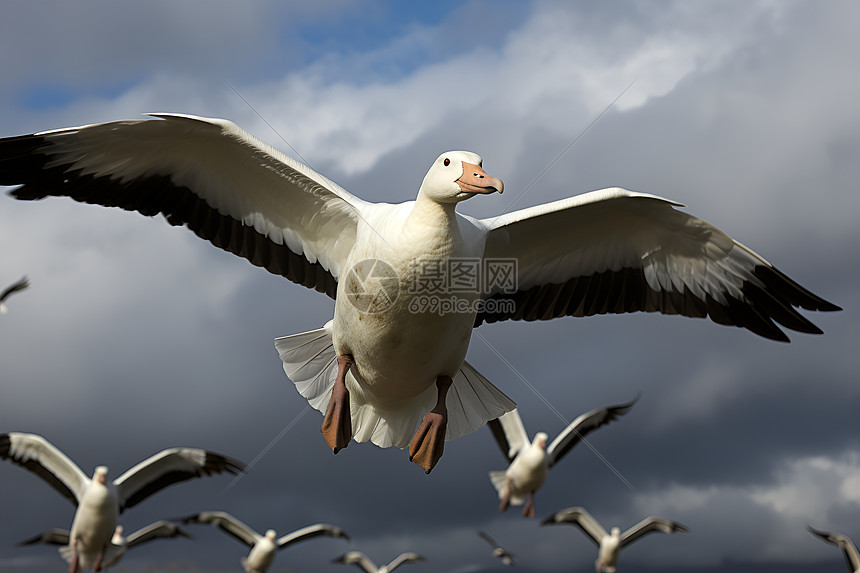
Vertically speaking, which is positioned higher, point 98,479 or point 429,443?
point 429,443

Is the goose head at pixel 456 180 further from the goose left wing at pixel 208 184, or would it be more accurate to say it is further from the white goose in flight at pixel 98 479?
the white goose in flight at pixel 98 479

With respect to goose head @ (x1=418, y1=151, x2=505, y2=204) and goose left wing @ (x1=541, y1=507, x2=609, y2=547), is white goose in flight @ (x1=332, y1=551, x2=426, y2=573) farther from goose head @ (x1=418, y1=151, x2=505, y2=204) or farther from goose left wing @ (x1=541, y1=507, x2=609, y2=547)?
goose head @ (x1=418, y1=151, x2=505, y2=204)

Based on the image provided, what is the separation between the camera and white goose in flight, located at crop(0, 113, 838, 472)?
4.64m

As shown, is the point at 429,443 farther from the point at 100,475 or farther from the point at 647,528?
the point at 647,528

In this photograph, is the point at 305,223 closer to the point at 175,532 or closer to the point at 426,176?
the point at 426,176

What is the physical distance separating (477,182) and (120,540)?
15943 mm

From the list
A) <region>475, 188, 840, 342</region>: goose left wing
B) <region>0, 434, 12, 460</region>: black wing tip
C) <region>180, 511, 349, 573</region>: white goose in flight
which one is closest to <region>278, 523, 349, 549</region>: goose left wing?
<region>180, 511, 349, 573</region>: white goose in flight

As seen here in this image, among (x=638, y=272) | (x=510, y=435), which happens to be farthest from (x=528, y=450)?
(x=638, y=272)

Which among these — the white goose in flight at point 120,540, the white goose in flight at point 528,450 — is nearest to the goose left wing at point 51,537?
the white goose in flight at point 120,540

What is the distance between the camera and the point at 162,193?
226 inches

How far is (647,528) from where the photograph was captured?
71.3 feet

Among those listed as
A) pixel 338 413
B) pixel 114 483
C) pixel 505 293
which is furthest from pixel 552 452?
pixel 338 413

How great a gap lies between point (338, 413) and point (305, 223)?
→ 1.46m

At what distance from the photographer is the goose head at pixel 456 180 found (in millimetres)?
4357
